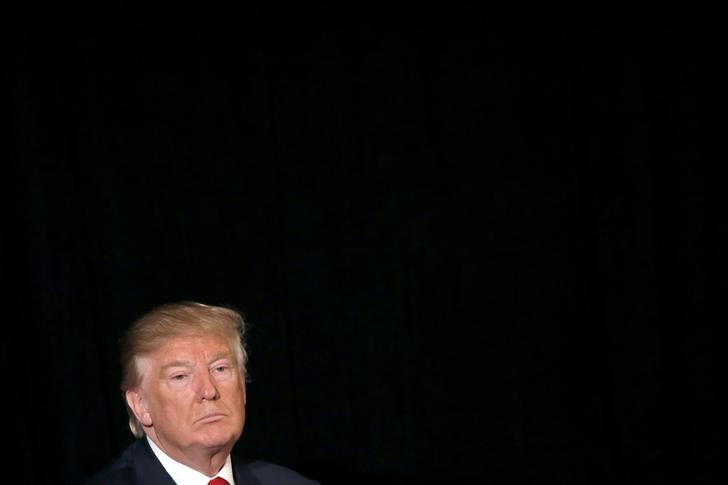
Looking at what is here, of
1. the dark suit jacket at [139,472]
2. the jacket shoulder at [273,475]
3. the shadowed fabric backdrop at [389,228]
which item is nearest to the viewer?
the dark suit jacket at [139,472]

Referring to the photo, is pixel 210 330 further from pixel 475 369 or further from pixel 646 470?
pixel 646 470

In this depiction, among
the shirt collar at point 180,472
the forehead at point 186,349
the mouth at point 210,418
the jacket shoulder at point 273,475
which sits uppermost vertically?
the forehead at point 186,349

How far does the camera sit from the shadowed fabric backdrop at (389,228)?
3203 mm

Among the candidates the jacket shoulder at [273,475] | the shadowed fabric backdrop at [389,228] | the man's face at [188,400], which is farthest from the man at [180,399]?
the shadowed fabric backdrop at [389,228]

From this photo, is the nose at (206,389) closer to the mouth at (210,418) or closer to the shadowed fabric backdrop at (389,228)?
the mouth at (210,418)

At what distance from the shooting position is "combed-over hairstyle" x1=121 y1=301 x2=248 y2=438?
7.97ft

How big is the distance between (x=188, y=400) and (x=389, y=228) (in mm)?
1387

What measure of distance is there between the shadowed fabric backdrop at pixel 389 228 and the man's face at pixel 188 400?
2.73 feet

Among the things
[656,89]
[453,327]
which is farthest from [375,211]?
[656,89]

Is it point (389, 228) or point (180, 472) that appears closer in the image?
point (180, 472)

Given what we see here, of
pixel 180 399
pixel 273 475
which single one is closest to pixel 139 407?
pixel 180 399

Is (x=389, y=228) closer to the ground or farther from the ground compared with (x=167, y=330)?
farther from the ground

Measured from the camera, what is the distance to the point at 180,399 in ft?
7.83

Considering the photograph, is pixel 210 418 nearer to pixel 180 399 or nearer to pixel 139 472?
pixel 180 399
